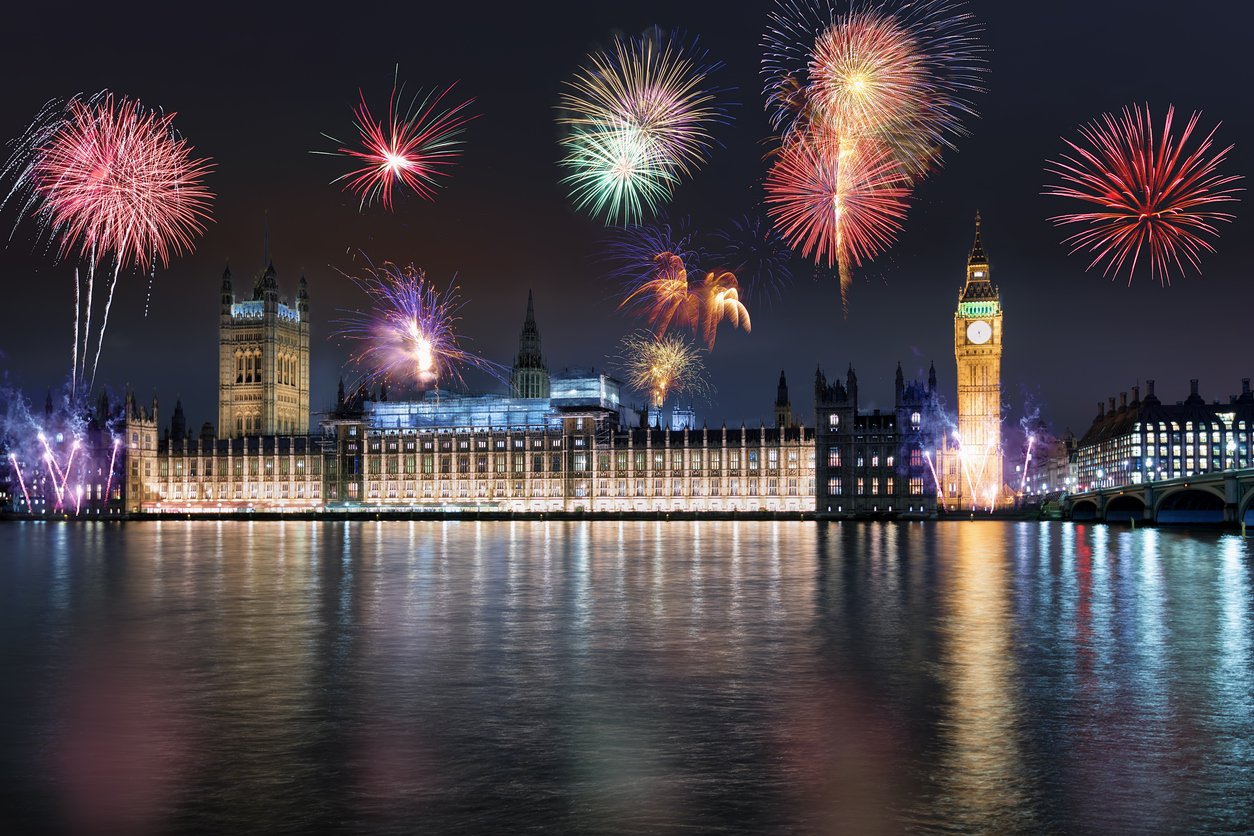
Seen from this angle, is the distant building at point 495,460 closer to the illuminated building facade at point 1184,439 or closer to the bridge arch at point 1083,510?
the bridge arch at point 1083,510

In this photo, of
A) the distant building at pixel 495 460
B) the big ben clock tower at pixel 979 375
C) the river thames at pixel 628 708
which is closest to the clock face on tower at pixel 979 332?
the big ben clock tower at pixel 979 375

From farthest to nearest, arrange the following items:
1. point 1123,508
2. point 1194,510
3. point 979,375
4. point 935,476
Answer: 1. point 979,375
2. point 935,476
3. point 1194,510
4. point 1123,508

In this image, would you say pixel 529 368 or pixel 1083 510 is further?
pixel 529 368

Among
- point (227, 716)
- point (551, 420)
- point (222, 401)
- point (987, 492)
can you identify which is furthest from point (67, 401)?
point (227, 716)

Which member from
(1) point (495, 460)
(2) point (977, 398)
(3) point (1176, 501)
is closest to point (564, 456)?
(1) point (495, 460)

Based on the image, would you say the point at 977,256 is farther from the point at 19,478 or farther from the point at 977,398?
the point at 19,478

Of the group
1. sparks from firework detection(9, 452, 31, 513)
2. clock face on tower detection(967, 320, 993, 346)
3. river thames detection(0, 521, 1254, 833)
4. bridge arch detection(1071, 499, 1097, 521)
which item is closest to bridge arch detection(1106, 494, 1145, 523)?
bridge arch detection(1071, 499, 1097, 521)

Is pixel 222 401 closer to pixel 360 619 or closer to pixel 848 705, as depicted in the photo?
pixel 360 619

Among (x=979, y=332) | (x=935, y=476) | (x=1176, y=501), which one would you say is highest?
(x=979, y=332)
